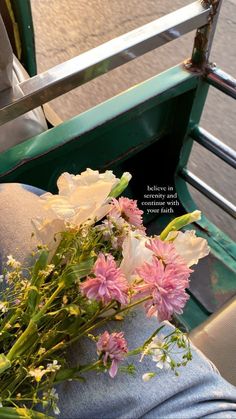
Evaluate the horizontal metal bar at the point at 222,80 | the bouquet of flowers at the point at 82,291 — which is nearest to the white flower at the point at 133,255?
the bouquet of flowers at the point at 82,291

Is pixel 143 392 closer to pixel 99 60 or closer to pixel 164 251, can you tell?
pixel 164 251

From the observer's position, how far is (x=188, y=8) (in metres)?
1.03

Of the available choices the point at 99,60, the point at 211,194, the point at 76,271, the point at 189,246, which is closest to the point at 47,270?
the point at 76,271

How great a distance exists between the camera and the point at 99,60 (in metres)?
0.93

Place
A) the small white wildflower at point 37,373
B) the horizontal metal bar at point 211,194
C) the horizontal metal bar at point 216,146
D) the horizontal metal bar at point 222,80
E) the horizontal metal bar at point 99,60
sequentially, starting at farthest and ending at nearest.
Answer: the horizontal metal bar at point 211,194
the horizontal metal bar at point 216,146
the horizontal metal bar at point 222,80
the horizontal metal bar at point 99,60
the small white wildflower at point 37,373

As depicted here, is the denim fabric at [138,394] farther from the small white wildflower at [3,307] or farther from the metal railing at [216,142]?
the metal railing at [216,142]

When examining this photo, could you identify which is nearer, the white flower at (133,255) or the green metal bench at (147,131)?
→ the white flower at (133,255)

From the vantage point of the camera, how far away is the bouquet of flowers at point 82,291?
0.44 m

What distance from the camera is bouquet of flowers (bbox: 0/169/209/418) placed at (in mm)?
441

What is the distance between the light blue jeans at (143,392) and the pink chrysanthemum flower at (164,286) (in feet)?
0.44

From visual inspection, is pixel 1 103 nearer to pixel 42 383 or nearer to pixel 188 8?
pixel 188 8

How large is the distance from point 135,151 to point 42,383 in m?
0.85

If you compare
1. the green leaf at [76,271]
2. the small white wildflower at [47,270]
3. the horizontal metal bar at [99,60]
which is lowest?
the green leaf at [76,271]

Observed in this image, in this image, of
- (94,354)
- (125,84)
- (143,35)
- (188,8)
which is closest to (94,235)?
(94,354)
